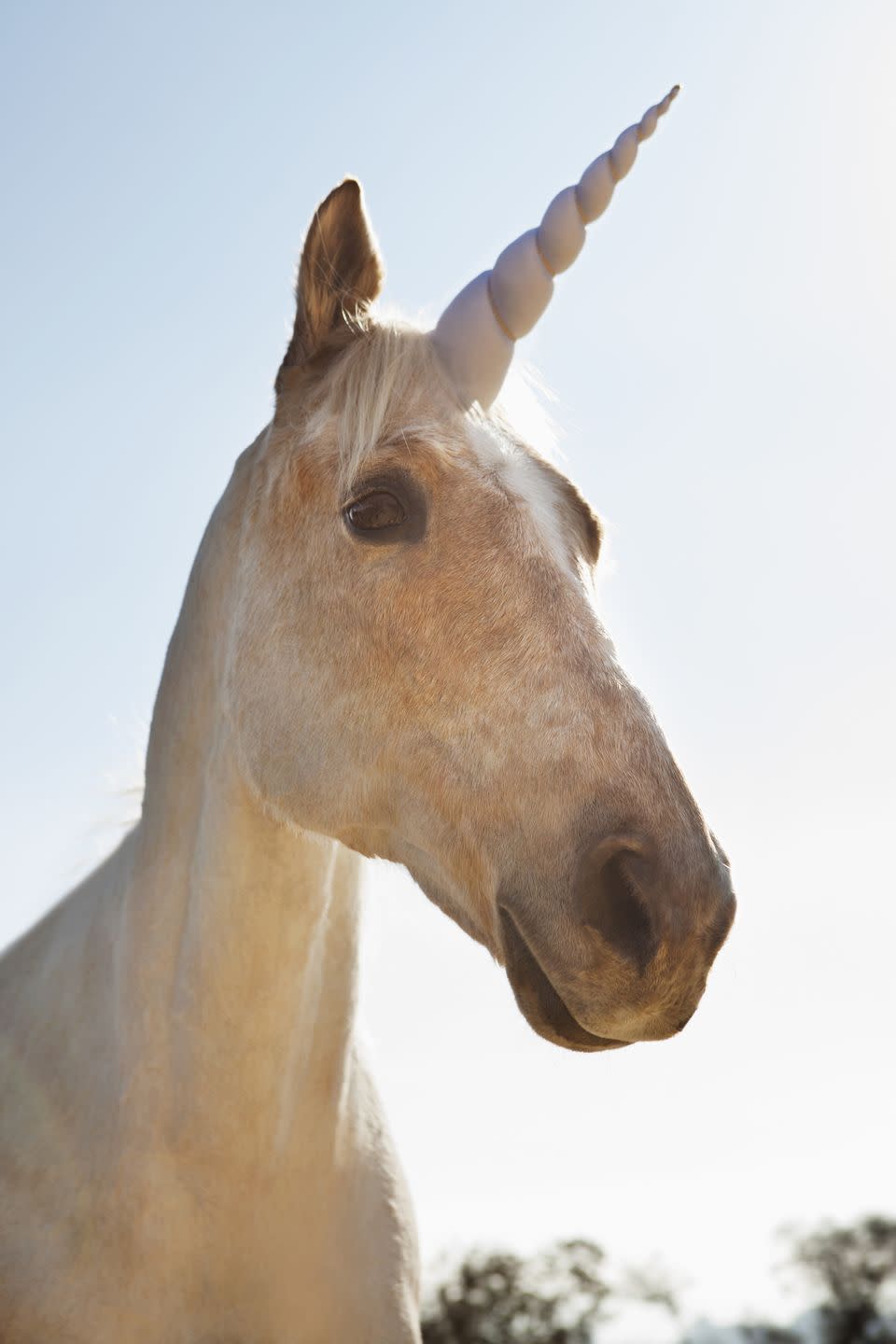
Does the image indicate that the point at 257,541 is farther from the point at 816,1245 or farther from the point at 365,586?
the point at 816,1245

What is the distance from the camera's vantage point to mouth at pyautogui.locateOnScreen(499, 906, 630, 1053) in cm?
195

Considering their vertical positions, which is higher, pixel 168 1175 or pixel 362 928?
pixel 362 928

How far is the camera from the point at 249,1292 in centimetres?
242

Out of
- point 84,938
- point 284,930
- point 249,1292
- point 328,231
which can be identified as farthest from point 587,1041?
point 328,231

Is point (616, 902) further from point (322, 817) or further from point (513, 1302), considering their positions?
point (513, 1302)

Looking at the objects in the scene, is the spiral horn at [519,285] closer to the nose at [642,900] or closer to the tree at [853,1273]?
the nose at [642,900]

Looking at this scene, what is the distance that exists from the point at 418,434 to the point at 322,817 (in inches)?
33.5

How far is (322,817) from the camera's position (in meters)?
2.41

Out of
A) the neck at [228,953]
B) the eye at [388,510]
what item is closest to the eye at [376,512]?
the eye at [388,510]

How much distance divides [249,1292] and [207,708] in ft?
4.28

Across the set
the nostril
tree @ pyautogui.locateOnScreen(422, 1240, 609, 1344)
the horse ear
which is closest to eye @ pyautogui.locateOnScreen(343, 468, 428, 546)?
the horse ear

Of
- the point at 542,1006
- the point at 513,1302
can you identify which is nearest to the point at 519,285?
the point at 542,1006

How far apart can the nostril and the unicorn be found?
29mm

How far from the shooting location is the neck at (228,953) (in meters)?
2.52
